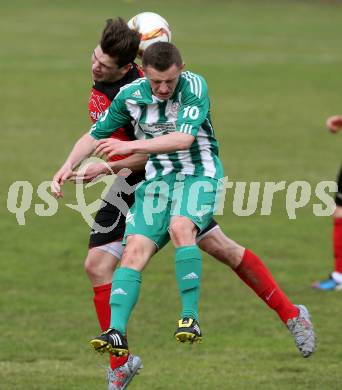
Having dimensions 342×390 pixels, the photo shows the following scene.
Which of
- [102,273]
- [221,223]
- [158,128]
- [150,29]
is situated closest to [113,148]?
[158,128]

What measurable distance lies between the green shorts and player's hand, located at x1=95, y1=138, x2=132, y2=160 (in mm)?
512

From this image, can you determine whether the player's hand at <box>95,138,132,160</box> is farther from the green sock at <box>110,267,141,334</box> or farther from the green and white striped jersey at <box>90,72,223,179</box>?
the green sock at <box>110,267,141,334</box>

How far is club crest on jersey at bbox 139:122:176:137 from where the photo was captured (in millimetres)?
8875

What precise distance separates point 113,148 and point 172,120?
21.2 inches

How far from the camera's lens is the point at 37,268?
15.3 metres

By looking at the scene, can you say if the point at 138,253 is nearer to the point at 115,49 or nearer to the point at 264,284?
the point at 264,284

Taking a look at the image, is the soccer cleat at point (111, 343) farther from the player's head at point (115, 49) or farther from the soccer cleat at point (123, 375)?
the player's head at point (115, 49)

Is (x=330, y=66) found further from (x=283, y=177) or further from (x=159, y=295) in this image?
(x=159, y=295)

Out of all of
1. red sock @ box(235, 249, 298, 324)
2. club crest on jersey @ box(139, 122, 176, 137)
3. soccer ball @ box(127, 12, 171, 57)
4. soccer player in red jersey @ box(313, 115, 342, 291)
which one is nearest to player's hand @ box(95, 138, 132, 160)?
club crest on jersey @ box(139, 122, 176, 137)

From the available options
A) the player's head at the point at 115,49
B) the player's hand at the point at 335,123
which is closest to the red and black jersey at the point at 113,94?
the player's head at the point at 115,49

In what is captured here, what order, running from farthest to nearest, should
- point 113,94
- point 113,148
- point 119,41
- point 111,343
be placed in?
point 113,94 → point 119,41 → point 113,148 → point 111,343

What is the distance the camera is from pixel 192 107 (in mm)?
8758

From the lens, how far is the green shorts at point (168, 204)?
8859 mm

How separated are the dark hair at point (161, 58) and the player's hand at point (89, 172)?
A: 99 cm
